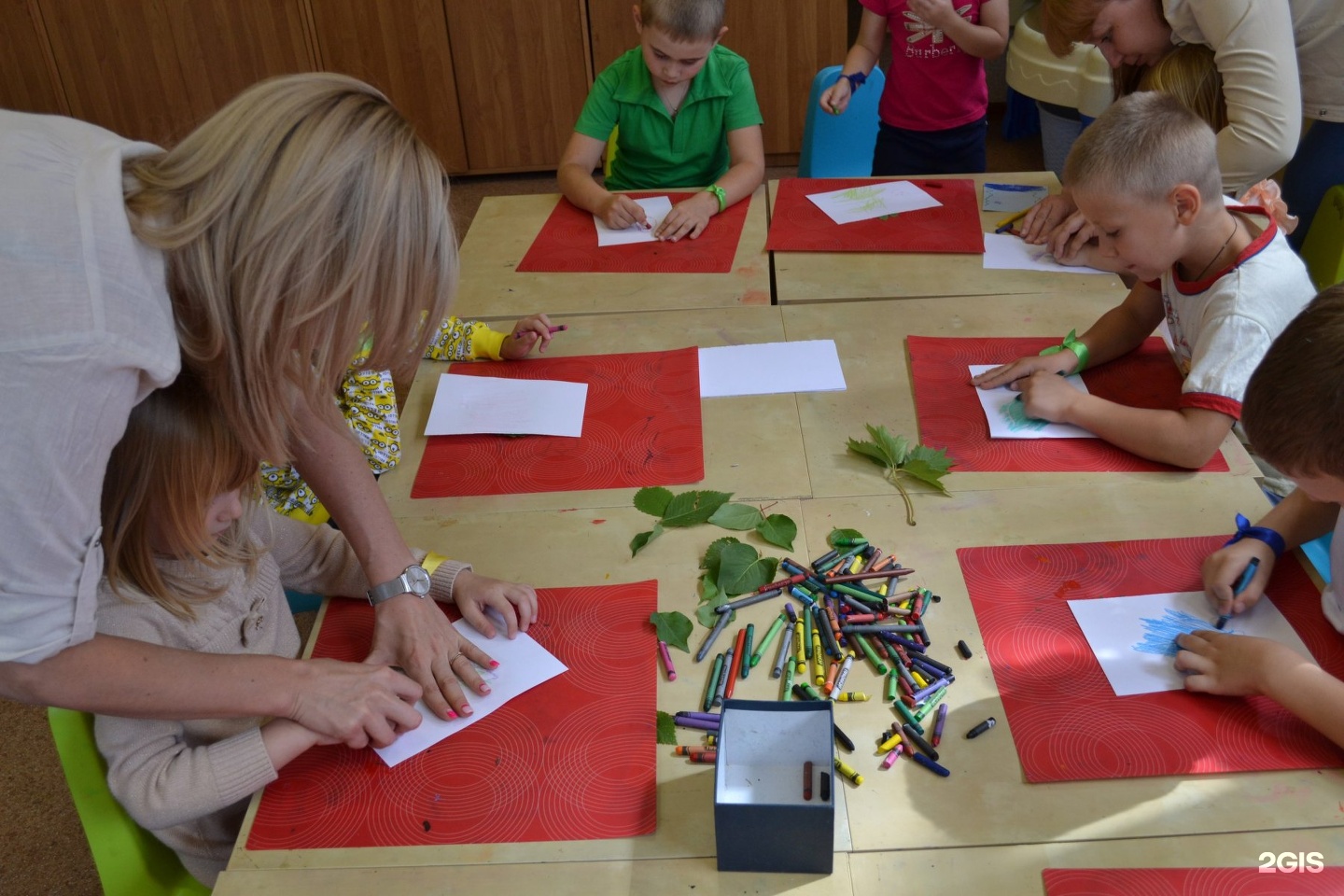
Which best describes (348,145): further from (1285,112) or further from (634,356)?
(1285,112)

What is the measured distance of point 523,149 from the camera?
440 cm

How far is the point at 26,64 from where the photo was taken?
4.17 meters

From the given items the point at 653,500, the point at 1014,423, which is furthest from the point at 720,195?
the point at 653,500

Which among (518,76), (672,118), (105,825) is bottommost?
(518,76)

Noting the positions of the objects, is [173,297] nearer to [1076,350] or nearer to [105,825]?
[105,825]

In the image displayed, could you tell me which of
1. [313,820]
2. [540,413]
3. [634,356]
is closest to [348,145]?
[313,820]

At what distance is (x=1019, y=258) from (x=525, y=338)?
99 centimetres

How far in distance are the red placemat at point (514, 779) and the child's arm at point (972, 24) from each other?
1952 millimetres

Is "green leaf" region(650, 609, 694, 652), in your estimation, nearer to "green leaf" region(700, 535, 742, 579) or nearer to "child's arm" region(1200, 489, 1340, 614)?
"green leaf" region(700, 535, 742, 579)

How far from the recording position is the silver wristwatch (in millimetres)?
1170

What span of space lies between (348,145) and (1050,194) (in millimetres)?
1819

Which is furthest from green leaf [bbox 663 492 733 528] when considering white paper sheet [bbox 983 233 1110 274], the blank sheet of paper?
white paper sheet [bbox 983 233 1110 274]

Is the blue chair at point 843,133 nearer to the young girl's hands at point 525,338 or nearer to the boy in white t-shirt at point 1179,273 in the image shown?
the boy in white t-shirt at point 1179,273

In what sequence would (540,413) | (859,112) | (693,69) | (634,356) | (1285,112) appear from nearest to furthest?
(540,413)
(634,356)
(1285,112)
(693,69)
(859,112)
